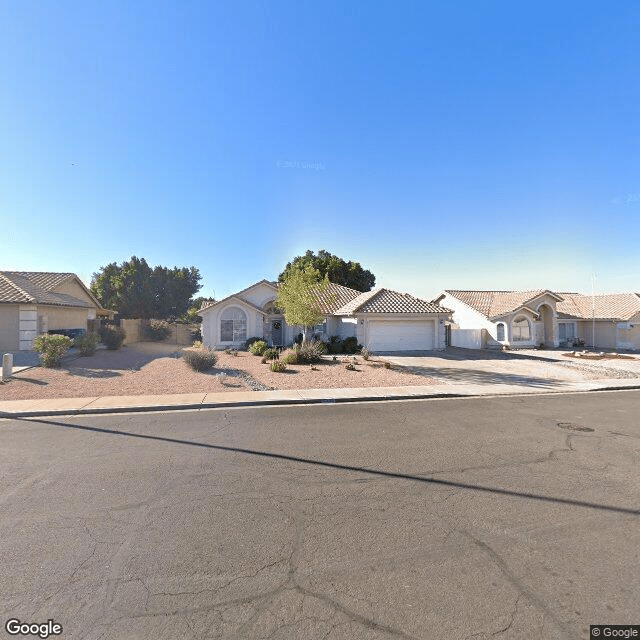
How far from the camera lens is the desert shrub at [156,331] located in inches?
1470

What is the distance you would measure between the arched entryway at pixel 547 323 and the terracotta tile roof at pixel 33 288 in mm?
38183

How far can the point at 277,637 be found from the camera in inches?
103

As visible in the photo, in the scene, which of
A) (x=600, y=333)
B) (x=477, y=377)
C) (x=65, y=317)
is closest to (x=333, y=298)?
(x=477, y=377)

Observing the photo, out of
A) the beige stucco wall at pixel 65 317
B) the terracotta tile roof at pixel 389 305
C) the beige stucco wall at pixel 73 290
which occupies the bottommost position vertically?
the beige stucco wall at pixel 65 317

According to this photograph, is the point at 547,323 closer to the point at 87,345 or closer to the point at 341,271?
the point at 341,271

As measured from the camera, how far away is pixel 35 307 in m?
20.8

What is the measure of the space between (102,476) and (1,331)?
21.3 meters

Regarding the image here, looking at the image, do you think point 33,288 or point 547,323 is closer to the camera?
point 33,288

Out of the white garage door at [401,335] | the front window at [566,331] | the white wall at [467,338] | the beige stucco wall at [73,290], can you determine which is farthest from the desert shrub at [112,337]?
the front window at [566,331]

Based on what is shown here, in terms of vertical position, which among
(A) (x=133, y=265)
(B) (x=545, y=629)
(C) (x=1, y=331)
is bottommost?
(B) (x=545, y=629)

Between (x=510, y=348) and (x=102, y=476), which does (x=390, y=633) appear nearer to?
(x=102, y=476)

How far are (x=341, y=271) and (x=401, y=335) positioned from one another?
20.1 metres

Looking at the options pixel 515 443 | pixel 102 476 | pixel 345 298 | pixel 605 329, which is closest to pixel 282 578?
pixel 102 476

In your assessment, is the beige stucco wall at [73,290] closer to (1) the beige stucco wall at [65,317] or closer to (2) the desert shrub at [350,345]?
(1) the beige stucco wall at [65,317]
